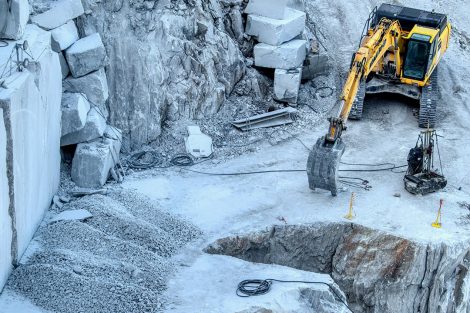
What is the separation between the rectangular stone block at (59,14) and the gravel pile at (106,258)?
162 inches

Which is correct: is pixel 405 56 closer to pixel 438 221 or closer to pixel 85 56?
pixel 438 221

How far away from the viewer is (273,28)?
23.3 m

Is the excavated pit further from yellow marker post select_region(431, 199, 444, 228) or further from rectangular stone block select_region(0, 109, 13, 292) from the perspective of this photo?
rectangular stone block select_region(0, 109, 13, 292)

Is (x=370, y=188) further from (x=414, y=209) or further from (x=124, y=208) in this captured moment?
(x=124, y=208)

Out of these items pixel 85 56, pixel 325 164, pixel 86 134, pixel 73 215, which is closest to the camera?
pixel 73 215

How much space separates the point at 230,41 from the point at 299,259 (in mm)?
7390

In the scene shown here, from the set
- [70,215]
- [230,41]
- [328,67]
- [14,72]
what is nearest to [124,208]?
[70,215]

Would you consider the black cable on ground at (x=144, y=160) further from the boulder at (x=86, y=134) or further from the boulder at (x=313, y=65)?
the boulder at (x=313, y=65)

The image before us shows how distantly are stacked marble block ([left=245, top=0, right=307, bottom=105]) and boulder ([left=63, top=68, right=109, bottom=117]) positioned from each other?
5225 mm

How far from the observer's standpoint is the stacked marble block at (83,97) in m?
19.0

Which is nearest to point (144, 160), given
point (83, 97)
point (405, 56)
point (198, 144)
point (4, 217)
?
point (198, 144)

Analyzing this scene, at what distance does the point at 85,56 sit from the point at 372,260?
7924mm

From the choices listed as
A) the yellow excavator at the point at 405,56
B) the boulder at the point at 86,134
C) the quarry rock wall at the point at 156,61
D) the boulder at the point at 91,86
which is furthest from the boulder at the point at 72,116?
the yellow excavator at the point at 405,56

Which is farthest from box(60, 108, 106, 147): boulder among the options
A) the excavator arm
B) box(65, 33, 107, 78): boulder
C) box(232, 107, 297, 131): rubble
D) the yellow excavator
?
the yellow excavator
